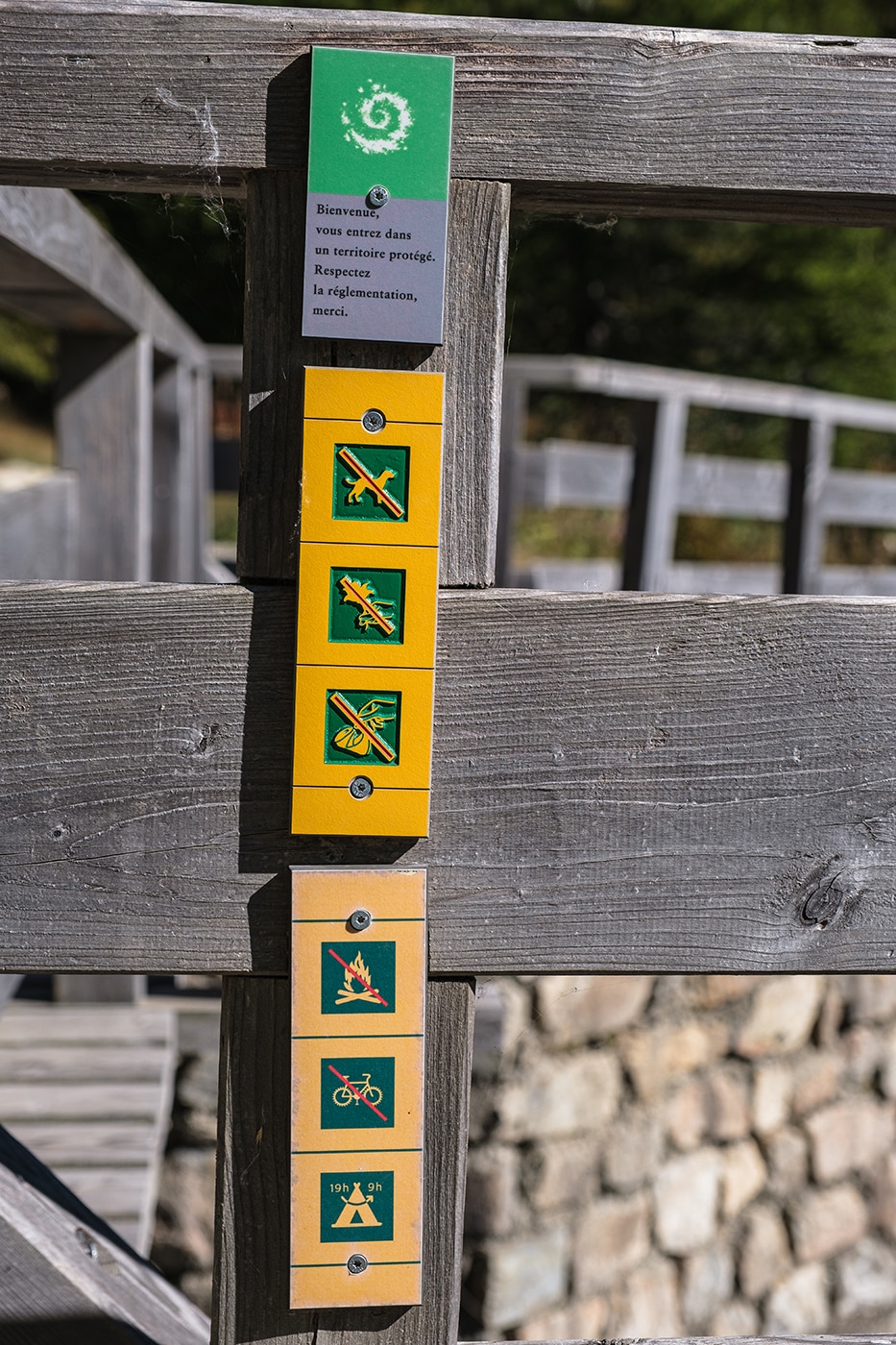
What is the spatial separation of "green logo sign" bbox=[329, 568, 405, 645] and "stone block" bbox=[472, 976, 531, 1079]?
5.82 feet

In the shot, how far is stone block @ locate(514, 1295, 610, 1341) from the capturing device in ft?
11.2

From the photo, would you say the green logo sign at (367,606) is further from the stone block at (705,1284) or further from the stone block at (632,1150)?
the stone block at (705,1284)

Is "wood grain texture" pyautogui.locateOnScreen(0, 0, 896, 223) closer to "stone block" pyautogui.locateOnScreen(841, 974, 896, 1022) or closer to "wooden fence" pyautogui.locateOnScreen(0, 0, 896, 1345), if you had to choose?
"wooden fence" pyautogui.locateOnScreen(0, 0, 896, 1345)

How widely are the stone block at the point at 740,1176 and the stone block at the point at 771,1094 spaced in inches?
2.9

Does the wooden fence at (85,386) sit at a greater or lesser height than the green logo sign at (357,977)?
greater

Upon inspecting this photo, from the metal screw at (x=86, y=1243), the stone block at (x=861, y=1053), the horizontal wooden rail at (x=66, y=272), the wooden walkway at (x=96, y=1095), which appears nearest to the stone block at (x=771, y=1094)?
the stone block at (x=861, y=1053)

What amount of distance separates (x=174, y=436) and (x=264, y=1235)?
3301 millimetres

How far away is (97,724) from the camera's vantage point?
1.03 meters

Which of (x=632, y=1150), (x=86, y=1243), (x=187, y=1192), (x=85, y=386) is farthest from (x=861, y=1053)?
(x=86, y=1243)

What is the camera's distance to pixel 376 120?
962mm

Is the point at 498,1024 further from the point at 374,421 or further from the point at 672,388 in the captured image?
the point at 672,388

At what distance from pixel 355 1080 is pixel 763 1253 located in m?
3.46

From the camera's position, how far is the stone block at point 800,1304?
4.02 m

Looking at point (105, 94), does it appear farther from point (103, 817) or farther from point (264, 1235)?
point (264, 1235)
